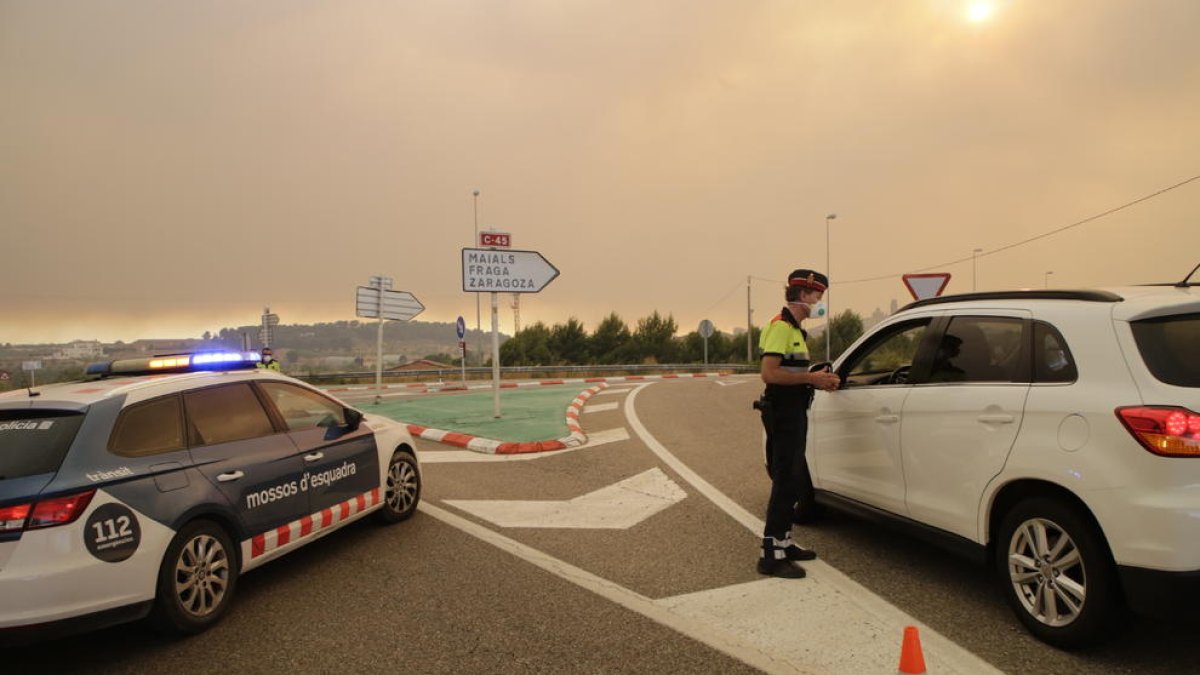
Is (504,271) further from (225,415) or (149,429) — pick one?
(149,429)

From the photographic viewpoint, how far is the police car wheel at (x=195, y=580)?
361 centimetres

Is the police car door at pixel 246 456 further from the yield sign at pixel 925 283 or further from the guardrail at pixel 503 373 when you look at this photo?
the guardrail at pixel 503 373

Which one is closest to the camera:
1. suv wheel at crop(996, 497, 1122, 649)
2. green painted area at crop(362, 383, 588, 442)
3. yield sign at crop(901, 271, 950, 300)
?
suv wheel at crop(996, 497, 1122, 649)

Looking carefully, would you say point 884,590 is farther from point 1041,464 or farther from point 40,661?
point 40,661

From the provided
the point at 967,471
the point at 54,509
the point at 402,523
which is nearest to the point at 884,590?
the point at 967,471

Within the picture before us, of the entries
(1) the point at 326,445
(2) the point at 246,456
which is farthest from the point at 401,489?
(2) the point at 246,456

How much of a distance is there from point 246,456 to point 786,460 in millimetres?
3769

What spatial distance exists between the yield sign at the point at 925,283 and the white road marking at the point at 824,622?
762 centimetres

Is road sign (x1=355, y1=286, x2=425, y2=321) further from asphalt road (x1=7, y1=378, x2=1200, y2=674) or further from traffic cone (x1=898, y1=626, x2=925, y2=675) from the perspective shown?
traffic cone (x1=898, y1=626, x2=925, y2=675)

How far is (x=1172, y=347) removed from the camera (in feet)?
10.1

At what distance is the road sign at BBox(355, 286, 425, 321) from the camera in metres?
17.2

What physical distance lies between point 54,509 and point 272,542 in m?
1.44

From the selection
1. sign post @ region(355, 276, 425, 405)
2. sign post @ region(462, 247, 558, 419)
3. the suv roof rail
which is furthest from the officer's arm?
sign post @ region(355, 276, 425, 405)

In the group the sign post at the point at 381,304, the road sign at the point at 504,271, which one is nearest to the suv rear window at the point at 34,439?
the road sign at the point at 504,271
